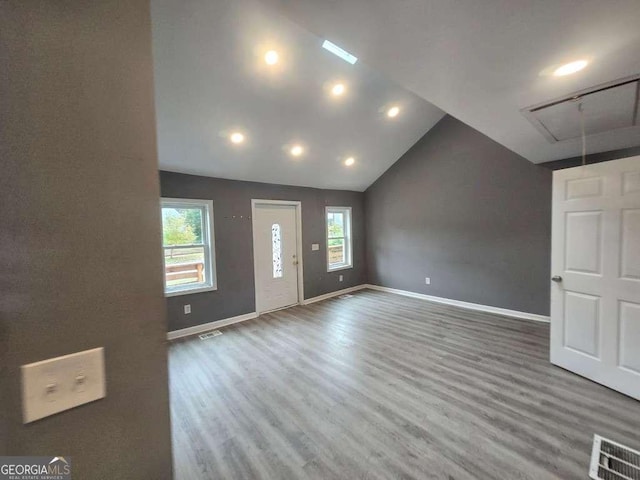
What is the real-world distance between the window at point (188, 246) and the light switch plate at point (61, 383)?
3435mm

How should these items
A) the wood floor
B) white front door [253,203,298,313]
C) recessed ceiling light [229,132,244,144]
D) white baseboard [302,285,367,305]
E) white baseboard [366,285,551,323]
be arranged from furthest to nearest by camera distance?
white baseboard [302,285,367,305], white front door [253,203,298,313], white baseboard [366,285,551,323], recessed ceiling light [229,132,244,144], the wood floor

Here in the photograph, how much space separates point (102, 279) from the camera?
0.61m

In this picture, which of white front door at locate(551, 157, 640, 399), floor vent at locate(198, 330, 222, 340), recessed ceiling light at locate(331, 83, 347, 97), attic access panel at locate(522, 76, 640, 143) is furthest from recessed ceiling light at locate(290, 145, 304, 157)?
white front door at locate(551, 157, 640, 399)

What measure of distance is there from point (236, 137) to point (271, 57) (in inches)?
45.2

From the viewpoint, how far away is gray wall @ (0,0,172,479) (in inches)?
20.5

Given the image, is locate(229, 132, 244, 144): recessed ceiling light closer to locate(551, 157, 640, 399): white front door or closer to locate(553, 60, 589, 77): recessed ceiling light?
locate(553, 60, 589, 77): recessed ceiling light

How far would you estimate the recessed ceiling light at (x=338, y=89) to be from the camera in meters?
3.16

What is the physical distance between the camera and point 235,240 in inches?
170

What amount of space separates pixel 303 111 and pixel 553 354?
3.91m

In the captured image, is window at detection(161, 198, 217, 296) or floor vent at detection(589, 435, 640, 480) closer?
floor vent at detection(589, 435, 640, 480)

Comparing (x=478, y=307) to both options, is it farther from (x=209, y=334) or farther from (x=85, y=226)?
(x=85, y=226)

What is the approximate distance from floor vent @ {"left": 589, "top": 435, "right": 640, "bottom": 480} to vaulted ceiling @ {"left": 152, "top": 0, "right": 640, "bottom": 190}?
2416 millimetres

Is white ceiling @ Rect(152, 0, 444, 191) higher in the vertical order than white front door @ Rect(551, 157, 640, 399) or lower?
higher

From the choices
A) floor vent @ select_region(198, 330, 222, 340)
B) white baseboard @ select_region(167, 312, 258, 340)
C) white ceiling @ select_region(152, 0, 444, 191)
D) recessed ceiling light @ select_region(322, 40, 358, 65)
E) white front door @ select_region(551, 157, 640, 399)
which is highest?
recessed ceiling light @ select_region(322, 40, 358, 65)
